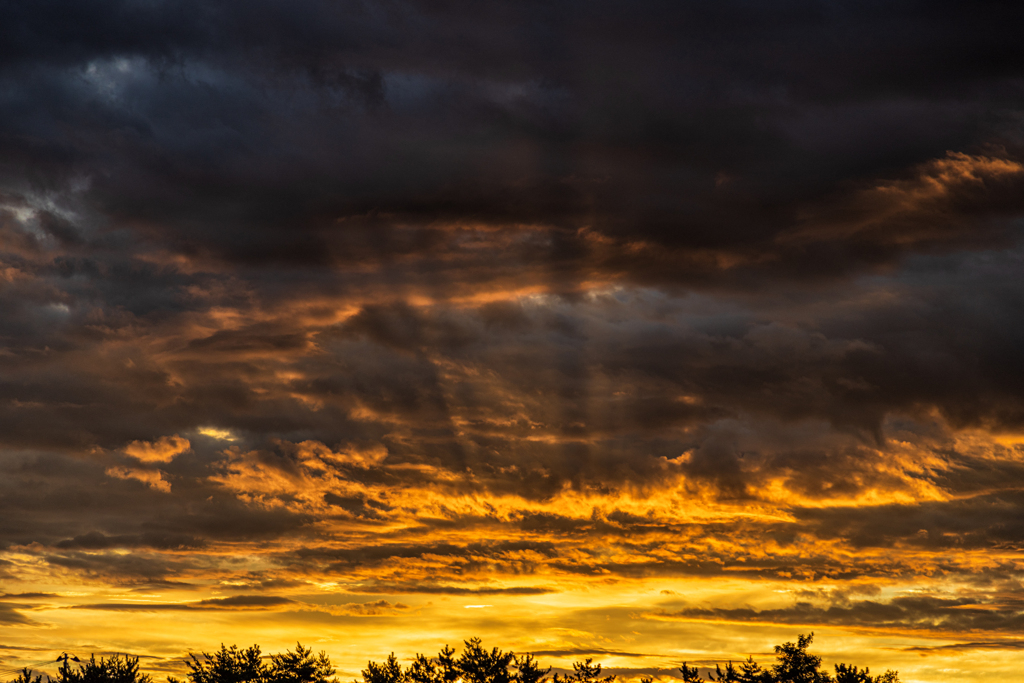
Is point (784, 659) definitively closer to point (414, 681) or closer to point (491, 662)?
point (491, 662)

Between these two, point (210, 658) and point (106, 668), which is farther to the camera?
point (210, 658)

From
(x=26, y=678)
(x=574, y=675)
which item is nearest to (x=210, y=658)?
(x=26, y=678)

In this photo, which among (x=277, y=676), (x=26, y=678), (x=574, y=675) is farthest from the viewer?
(x=574, y=675)

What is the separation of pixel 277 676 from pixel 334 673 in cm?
595

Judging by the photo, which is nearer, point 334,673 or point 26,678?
point 26,678

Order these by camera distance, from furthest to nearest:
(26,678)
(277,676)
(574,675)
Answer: (574,675) → (277,676) → (26,678)

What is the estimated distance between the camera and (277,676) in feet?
336

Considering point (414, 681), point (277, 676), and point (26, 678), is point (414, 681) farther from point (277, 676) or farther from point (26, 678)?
point (26, 678)

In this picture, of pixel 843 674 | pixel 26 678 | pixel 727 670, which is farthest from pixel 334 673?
pixel 843 674

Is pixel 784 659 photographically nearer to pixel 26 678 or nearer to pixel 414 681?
pixel 414 681

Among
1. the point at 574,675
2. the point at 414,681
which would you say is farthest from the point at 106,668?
the point at 574,675

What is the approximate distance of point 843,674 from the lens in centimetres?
10662

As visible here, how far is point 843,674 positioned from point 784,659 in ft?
23.3

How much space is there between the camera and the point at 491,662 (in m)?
108
